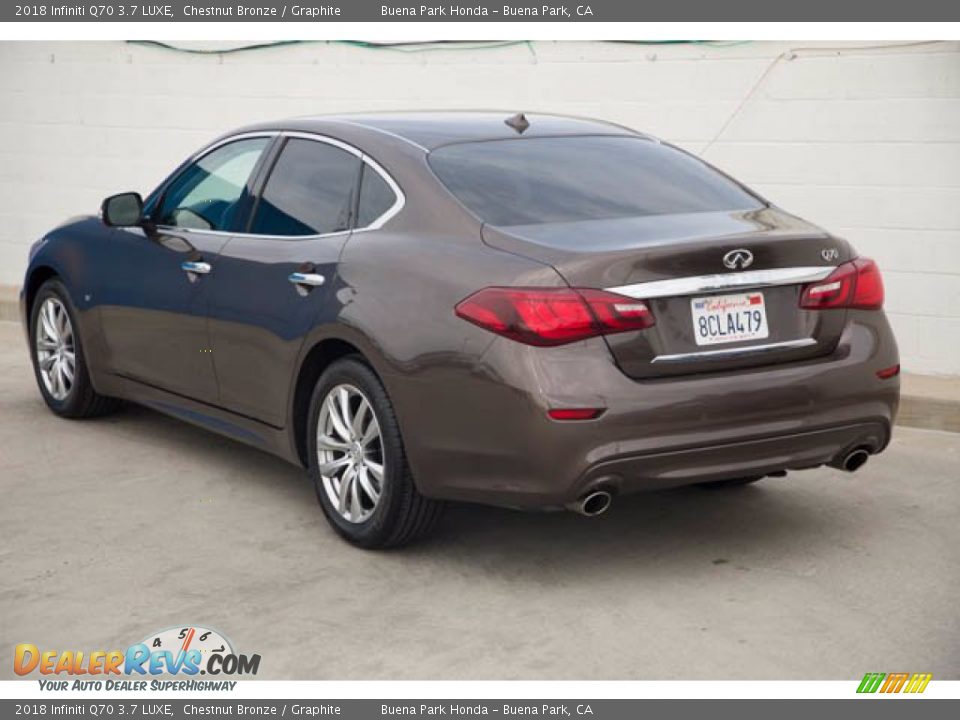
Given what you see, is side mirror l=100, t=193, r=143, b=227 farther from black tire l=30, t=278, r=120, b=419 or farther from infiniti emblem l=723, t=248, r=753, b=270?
infiniti emblem l=723, t=248, r=753, b=270

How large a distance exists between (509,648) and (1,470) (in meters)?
3.28

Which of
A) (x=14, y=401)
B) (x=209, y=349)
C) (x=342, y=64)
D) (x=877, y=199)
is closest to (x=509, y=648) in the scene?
(x=209, y=349)

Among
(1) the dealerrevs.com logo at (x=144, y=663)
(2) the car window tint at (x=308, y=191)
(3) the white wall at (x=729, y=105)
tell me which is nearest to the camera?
(1) the dealerrevs.com logo at (x=144, y=663)

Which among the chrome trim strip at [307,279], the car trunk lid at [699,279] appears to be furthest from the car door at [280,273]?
the car trunk lid at [699,279]

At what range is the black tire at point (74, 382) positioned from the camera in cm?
794

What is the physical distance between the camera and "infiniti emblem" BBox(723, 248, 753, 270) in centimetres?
532

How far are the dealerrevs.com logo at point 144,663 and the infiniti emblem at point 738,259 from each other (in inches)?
79.0

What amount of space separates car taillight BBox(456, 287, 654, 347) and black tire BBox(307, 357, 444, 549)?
2.18ft

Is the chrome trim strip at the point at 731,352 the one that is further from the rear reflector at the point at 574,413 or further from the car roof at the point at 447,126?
the car roof at the point at 447,126

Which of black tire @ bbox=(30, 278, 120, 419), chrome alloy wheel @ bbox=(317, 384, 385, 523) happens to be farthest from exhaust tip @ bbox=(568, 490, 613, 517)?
black tire @ bbox=(30, 278, 120, 419)

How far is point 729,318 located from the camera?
5328mm

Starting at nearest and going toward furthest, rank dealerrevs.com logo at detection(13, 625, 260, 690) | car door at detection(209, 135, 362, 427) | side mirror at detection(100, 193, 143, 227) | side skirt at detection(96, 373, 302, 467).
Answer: dealerrevs.com logo at detection(13, 625, 260, 690), car door at detection(209, 135, 362, 427), side skirt at detection(96, 373, 302, 467), side mirror at detection(100, 193, 143, 227)

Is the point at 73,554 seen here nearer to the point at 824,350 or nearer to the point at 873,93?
the point at 824,350
